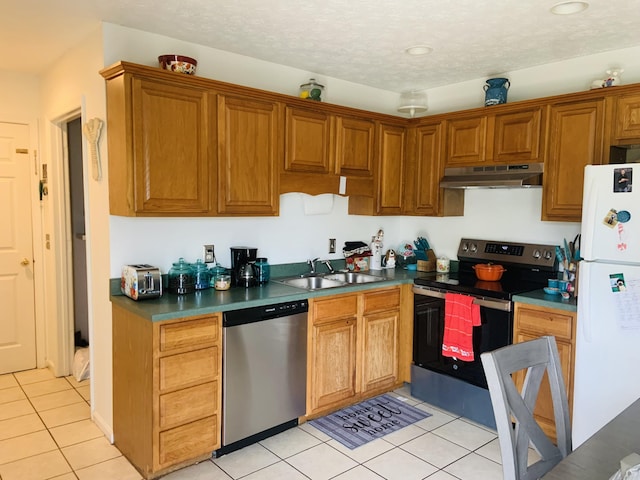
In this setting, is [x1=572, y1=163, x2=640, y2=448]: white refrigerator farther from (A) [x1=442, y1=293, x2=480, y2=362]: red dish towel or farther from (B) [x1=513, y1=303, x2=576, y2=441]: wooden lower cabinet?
(A) [x1=442, y1=293, x2=480, y2=362]: red dish towel

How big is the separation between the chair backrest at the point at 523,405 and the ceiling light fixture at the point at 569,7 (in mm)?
1745

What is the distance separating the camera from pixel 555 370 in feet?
5.47

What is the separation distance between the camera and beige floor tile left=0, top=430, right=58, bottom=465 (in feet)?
9.09

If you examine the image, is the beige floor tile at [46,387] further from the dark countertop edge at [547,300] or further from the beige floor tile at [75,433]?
the dark countertop edge at [547,300]

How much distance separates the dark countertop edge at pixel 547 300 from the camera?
2812 mm

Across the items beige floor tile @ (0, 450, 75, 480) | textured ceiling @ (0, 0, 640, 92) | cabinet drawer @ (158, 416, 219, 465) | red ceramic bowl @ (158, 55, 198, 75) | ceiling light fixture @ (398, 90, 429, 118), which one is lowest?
beige floor tile @ (0, 450, 75, 480)

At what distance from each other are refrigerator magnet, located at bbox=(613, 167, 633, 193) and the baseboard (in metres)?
3.28

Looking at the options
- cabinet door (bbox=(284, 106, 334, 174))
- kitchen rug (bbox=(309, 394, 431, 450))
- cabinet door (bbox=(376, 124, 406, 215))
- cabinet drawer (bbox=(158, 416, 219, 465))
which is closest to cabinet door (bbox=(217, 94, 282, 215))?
cabinet door (bbox=(284, 106, 334, 174))

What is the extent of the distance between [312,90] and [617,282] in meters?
2.32

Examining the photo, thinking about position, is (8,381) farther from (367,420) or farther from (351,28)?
(351,28)

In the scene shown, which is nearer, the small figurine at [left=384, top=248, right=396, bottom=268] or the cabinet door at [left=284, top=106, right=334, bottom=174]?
the cabinet door at [left=284, top=106, right=334, bottom=174]

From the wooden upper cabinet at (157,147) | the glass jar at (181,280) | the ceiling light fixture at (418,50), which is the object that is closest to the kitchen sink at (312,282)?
the glass jar at (181,280)

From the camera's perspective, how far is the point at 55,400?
3527mm

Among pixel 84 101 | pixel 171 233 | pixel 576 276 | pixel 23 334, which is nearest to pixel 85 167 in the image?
pixel 84 101
